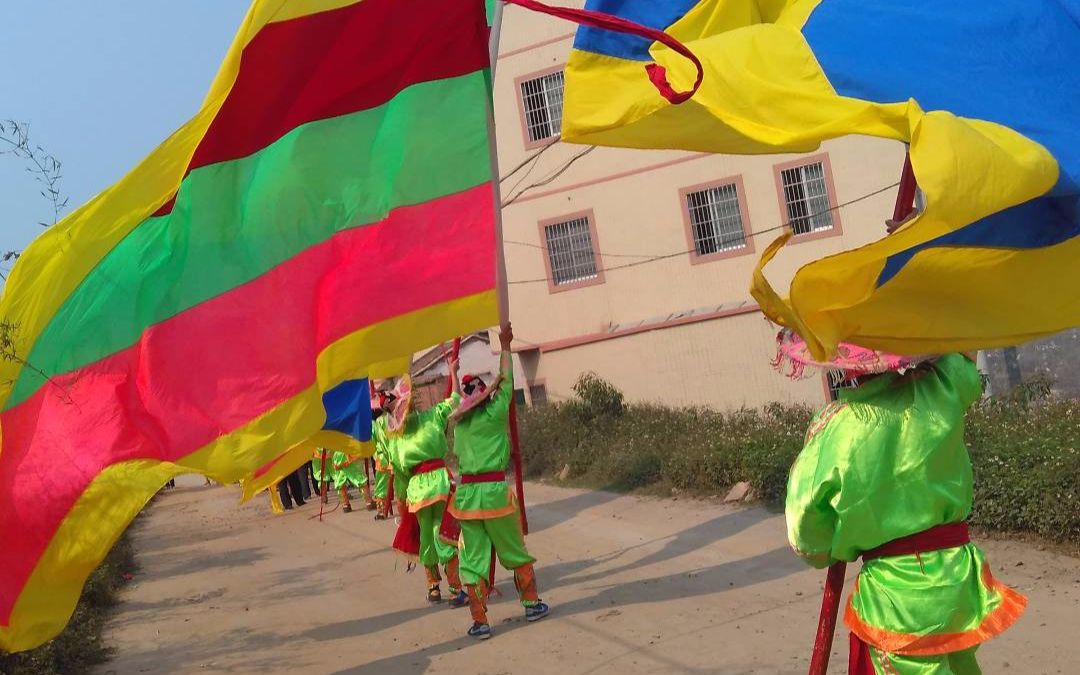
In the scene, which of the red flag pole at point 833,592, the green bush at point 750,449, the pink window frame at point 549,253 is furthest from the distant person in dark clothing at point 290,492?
the red flag pole at point 833,592

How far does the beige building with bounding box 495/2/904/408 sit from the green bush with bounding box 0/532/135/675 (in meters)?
9.16

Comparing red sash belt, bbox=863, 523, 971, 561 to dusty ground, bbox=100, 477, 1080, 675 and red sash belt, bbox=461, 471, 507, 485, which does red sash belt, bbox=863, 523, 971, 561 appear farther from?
red sash belt, bbox=461, 471, 507, 485

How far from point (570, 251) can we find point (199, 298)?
17.1 meters

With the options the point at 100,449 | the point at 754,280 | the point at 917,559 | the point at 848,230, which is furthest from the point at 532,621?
the point at 848,230

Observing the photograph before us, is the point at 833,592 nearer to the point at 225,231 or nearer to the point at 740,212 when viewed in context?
the point at 225,231

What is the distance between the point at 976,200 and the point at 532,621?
704 cm

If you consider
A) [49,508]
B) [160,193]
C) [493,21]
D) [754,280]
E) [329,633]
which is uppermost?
[493,21]

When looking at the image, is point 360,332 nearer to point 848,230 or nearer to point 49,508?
point 49,508

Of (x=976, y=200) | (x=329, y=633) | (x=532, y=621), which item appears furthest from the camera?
(x=329, y=633)

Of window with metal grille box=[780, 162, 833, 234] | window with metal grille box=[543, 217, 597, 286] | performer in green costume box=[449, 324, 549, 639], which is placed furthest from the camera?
window with metal grille box=[543, 217, 597, 286]

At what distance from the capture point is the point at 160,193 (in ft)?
19.6

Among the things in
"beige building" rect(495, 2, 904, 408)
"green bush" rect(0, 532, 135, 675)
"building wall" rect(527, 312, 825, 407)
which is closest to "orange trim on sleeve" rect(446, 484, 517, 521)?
"green bush" rect(0, 532, 135, 675)

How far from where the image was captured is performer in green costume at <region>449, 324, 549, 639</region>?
31.3 feet

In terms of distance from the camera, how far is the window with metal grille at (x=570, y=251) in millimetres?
22703
